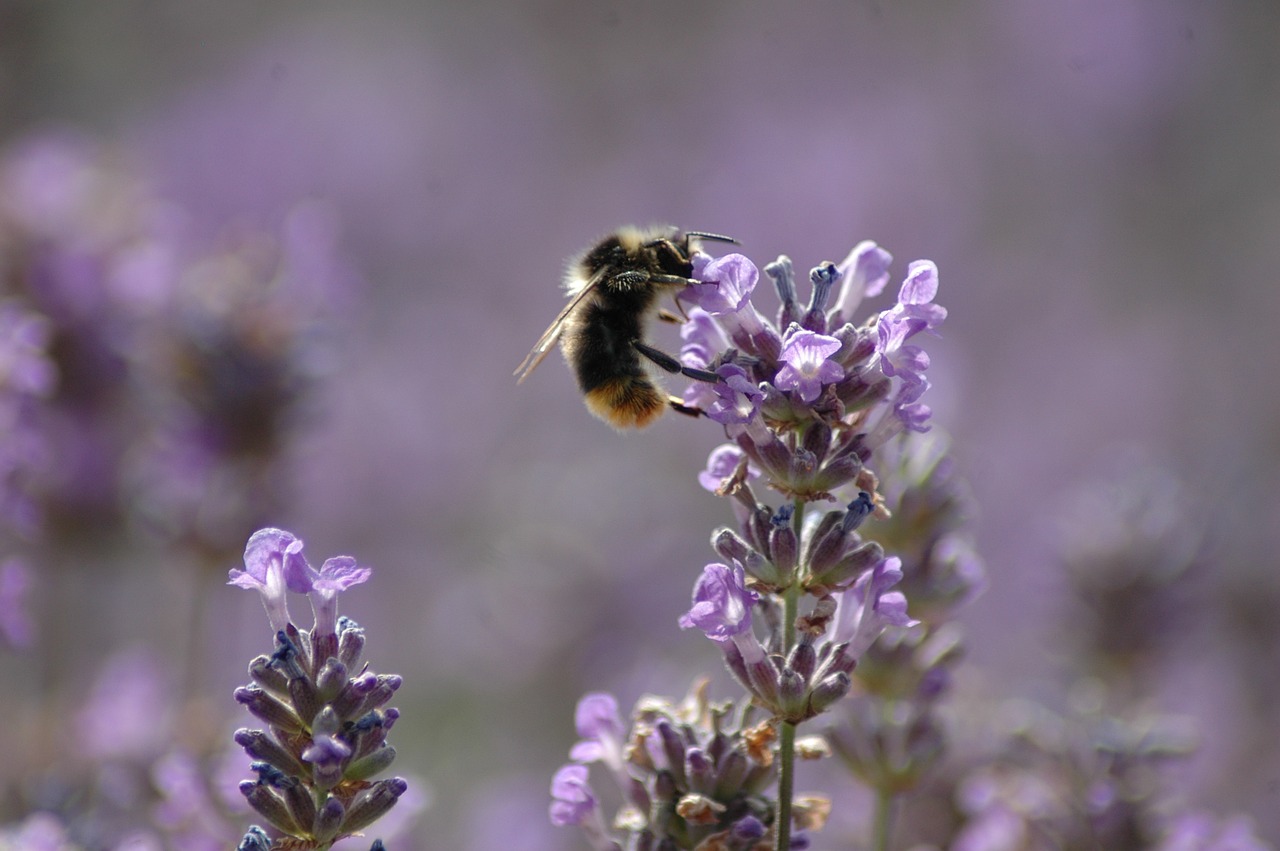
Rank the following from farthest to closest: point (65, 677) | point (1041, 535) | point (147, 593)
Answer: point (147, 593) → point (1041, 535) → point (65, 677)

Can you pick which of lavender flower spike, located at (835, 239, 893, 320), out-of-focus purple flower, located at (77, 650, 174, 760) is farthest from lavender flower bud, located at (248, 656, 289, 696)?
out-of-focus purple flower, located at (77, 650, 174, 760)

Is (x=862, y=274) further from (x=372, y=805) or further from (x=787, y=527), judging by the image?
(x=372, y=805)

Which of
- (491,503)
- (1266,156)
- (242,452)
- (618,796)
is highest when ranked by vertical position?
(1266,156)

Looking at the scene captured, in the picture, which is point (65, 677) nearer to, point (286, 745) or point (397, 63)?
point (286, 745)

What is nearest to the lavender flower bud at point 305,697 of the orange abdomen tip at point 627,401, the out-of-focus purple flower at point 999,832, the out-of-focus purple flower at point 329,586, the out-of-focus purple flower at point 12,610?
the out-of-focus purple flower at point 329,586

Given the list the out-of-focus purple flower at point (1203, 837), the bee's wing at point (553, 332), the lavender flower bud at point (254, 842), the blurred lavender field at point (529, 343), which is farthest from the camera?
the blurred lavender field at point (529, 343)

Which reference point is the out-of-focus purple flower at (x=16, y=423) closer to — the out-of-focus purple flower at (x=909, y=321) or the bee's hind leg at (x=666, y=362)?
the bee's hind leg at (x=666, y=362)

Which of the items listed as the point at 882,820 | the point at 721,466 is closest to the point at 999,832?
the point at 882,820

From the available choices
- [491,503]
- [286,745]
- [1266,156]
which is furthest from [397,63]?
[286,745]

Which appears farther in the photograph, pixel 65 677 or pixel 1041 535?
pixel 1041 535
